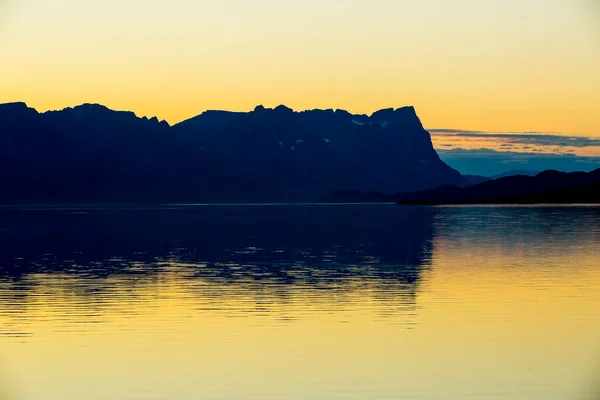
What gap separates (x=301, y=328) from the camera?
3522cm

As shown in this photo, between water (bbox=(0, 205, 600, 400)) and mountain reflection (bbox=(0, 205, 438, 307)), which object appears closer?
water (bbox=(0, 205, 600, 400))

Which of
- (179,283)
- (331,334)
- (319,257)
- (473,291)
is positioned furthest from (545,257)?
(331,334)

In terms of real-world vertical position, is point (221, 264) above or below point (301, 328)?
below

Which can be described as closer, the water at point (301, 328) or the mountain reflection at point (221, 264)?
the water at point (301, 328)

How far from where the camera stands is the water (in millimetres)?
26266

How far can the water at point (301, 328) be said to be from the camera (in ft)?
86.2

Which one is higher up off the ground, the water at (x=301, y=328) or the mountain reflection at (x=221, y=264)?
the water at (x=301, y=328)

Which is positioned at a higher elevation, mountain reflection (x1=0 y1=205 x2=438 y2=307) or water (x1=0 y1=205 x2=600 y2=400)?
water (x1=0 y1=205 x2=600 y2=400)

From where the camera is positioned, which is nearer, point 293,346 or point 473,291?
point 293,346

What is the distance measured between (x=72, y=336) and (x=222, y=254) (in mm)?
42332

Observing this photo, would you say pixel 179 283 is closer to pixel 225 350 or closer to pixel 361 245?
pixel 225 350

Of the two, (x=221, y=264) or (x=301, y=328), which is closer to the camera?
(x=301, y=328)

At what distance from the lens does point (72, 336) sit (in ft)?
111

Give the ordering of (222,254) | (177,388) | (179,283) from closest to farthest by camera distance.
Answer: (177,388)
(179,283)
(222,254)
